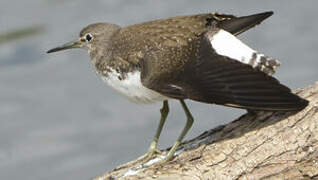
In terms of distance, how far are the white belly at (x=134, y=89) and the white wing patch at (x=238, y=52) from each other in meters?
0.97

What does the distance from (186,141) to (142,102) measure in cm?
101

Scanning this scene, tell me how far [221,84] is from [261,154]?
1011mm

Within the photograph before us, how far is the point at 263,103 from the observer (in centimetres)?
689

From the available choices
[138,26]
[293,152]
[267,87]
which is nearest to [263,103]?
[267,87]

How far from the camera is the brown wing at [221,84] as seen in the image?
6.81 m

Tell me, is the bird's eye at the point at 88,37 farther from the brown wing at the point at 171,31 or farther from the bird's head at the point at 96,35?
the brown wing at the point at 171,31

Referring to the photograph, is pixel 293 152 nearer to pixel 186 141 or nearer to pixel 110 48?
pixel 186 141

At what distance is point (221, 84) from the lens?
708 cm

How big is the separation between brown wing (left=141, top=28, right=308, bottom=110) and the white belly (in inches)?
8.2

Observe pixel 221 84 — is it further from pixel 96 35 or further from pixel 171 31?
pixel 96 35

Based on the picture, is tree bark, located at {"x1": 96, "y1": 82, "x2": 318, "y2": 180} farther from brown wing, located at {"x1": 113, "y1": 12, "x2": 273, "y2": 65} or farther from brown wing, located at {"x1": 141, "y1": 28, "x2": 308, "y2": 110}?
brown wing, located at {"x1": 113, "y1": 12, "x2": 273, "y2": 65}

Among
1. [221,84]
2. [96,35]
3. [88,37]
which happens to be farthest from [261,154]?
[88,37]

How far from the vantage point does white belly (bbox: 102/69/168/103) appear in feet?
24.8

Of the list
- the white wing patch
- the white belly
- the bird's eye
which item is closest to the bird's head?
the bird's eye
